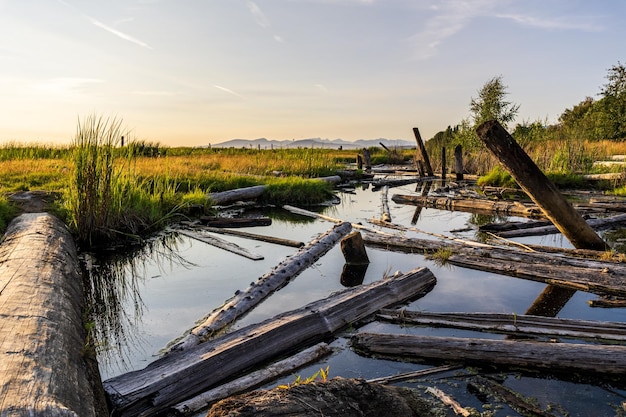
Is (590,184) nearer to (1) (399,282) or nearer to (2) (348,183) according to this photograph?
(2) (348,183)

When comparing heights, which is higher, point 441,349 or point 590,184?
point 590,184

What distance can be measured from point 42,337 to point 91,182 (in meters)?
5.54

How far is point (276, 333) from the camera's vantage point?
4184 mm

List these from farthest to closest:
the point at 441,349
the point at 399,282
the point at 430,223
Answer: the point at 430,223, the point at 399,282, the point at 441,349

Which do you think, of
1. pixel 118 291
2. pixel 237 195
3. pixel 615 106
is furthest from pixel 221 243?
pixel 615 106

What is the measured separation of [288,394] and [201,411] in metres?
1.27

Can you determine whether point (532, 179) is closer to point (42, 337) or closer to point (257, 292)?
point (257, 292)

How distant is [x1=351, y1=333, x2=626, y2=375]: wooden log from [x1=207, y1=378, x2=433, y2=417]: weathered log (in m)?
1.40

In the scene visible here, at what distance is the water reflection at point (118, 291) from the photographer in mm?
4711

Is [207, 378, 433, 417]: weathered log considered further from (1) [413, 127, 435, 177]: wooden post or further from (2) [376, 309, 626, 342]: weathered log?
(1) [413, 127, 435, 177]: wooden post

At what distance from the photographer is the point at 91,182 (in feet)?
27.6

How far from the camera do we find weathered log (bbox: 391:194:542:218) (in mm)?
11461

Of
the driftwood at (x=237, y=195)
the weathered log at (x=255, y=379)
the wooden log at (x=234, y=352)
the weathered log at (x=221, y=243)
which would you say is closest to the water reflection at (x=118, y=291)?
the weathered log at (x=221, y=243)

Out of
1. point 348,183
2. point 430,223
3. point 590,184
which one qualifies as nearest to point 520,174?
point 430,223
